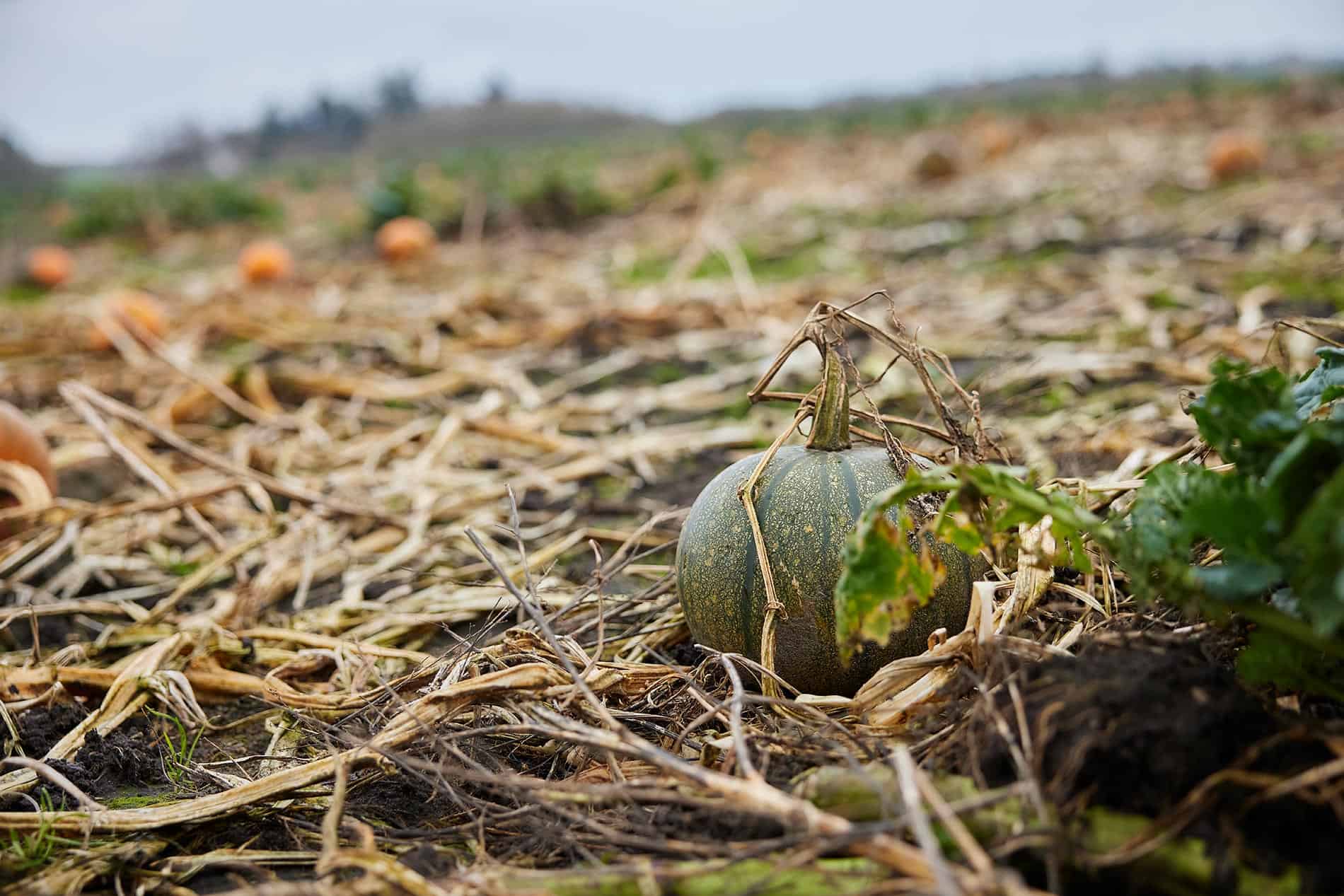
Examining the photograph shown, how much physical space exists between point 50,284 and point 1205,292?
13.4 metres

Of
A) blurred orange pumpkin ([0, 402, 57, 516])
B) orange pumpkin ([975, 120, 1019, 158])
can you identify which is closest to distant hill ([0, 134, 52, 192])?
orange pumpkin ([975, 120, 1019, 158])

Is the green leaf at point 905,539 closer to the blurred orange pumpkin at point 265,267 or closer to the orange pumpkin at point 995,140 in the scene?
the blurred orange pumpkin at point 265,267

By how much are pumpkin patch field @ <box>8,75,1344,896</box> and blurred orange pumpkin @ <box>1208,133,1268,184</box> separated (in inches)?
104

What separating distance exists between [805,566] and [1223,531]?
878mm

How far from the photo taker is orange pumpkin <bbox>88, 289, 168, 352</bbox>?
7566mm

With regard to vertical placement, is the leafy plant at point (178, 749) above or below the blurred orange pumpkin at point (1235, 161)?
below

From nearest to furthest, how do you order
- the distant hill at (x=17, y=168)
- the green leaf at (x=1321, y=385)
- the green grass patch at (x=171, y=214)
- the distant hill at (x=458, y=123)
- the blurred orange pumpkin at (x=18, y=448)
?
the green leaf at (x=1321, y=385), the blurred orange pumpkin at (x=18, y=448), the green grass patch at (x=171, y=214), the distant hill at (x=17, y=168), the distant hill at (x=458, y=123)

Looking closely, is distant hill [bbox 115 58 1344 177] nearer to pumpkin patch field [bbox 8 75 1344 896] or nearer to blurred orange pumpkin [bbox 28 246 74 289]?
blurred orange pumpkin [bbox 28 246 74 289]

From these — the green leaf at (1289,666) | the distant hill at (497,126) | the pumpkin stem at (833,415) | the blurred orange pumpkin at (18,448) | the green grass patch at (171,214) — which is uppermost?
the distant hill at (497,126)

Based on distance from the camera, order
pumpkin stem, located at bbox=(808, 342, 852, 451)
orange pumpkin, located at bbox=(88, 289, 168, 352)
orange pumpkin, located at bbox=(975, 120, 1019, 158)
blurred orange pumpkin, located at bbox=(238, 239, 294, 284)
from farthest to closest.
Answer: orange pumpkin, located at bbox=(975, 120, 1019, 158) → blurred orange pumpkin, located at bbox=(238, 239, 294, 284) → orange pumpkin, located at bbox=(88, 289, 168, 352) → pumpkin stem, located at bbox=(808, 342, 852, 451)

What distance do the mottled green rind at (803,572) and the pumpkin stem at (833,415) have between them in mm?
28

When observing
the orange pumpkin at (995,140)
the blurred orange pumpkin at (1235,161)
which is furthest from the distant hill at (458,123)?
the blurred orange pumpkin at (1235,161)

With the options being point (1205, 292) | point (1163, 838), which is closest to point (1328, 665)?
point (1163, 838)

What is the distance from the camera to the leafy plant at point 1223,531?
152cm
